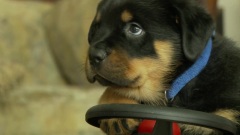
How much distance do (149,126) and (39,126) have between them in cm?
144

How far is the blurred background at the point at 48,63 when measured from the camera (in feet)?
8.27

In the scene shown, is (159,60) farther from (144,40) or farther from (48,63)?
(48,63)

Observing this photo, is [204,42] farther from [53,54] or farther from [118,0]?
[53,54]

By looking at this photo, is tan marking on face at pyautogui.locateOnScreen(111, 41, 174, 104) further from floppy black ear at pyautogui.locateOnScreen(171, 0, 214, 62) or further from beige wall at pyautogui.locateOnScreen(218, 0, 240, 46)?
beige wall at pyautogui.locateOnScreen(218, 0, 240, 46)

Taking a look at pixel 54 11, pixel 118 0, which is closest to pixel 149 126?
pixel 118 0

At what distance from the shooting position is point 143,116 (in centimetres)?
98

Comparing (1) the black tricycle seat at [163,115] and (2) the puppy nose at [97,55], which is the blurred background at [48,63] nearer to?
(2) the puppy nose at [97,55]

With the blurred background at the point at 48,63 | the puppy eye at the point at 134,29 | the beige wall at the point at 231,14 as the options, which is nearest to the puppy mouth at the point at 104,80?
the puppy eye at the point at 134,29

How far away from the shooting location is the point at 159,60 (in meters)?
1.33

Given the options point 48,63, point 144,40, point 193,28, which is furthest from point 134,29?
point 48,63

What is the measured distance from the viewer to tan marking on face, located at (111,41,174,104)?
1.28m

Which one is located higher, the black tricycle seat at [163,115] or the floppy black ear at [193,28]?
the floppy black ear at [193,28]

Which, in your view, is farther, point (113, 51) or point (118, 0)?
point (118, 0)

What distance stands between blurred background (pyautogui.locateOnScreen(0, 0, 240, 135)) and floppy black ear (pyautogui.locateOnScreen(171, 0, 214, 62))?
0.97m
